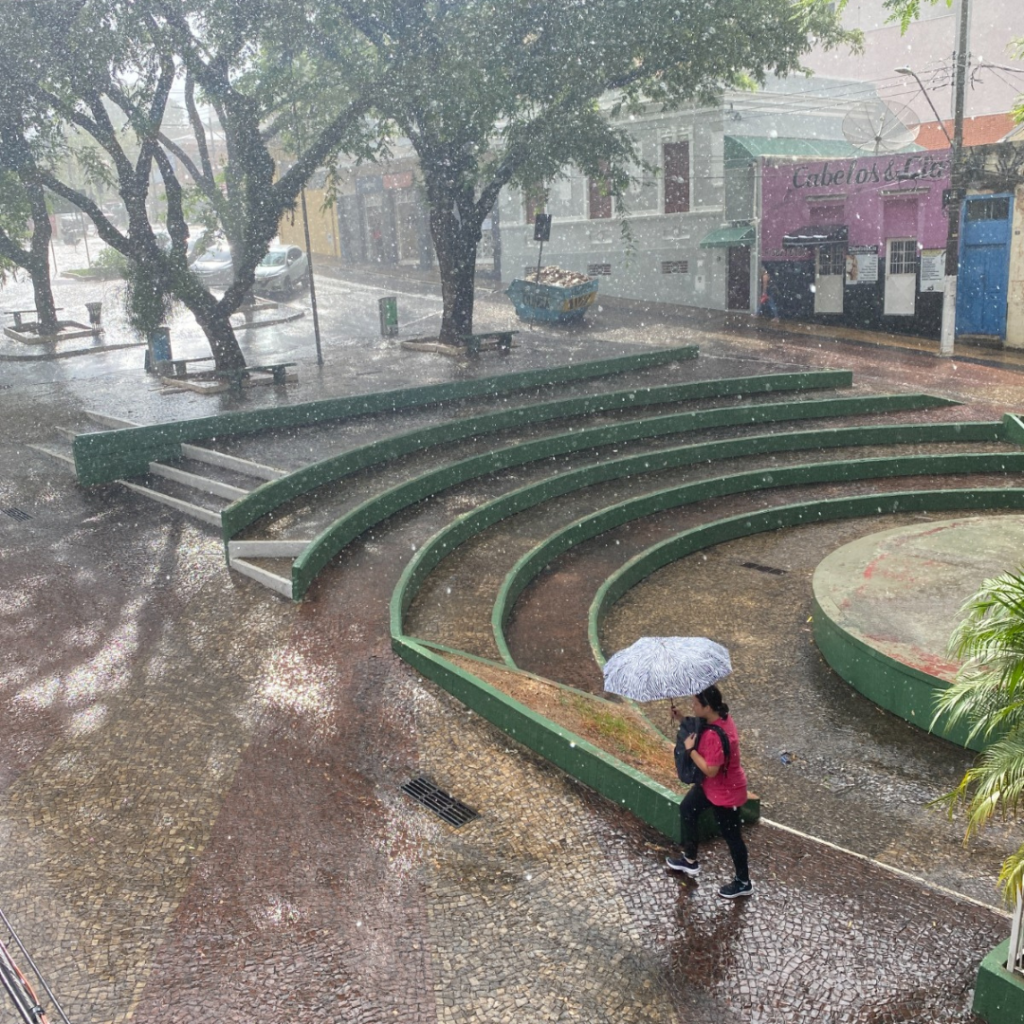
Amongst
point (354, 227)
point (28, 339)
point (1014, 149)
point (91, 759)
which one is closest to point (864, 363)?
point (1014, 149)

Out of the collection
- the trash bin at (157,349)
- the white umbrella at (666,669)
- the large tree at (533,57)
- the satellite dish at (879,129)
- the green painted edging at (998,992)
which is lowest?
the green painted edging at (998,992)

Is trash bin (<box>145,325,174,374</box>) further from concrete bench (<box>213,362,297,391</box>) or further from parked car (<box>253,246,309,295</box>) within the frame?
parked car (<box>253,246,309,295</box>)

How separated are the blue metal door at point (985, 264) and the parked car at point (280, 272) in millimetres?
21273

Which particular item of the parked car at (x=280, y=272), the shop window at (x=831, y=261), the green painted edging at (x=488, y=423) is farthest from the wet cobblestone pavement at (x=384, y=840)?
the parked car at (x=280, y=272)

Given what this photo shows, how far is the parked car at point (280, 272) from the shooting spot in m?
35.9

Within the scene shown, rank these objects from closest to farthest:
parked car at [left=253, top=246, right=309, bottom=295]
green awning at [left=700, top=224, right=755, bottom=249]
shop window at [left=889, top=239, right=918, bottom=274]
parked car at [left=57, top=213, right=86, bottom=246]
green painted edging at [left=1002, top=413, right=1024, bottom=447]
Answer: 1. green painted edging at [left=1002, top=413, right=1024, bottom=447]
2. shop window at [left=889, top=239, right=918, bottom=274]
3. green awning at [left=700, top=224, right=755, bottom=249]
4. parked car at [left=253, top=246, right=309, bottom=295]
5. parked car at [left=57, top=213, right=86, bottom=246]

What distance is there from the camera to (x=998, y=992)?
475 centimetres

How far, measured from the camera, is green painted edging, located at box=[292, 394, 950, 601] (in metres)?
12.0

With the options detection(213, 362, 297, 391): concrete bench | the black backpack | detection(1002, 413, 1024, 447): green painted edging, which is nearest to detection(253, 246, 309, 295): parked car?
A: detection(213, 362, 297, 391): concrete bench

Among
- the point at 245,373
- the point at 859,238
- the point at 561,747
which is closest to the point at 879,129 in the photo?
the point at 859,238

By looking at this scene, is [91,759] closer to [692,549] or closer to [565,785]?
[565,785]

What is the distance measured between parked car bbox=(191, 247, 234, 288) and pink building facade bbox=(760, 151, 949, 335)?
19.9m

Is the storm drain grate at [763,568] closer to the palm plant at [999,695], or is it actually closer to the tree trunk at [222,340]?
the palm plant at [999,695]

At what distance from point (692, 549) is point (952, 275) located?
12.7m
